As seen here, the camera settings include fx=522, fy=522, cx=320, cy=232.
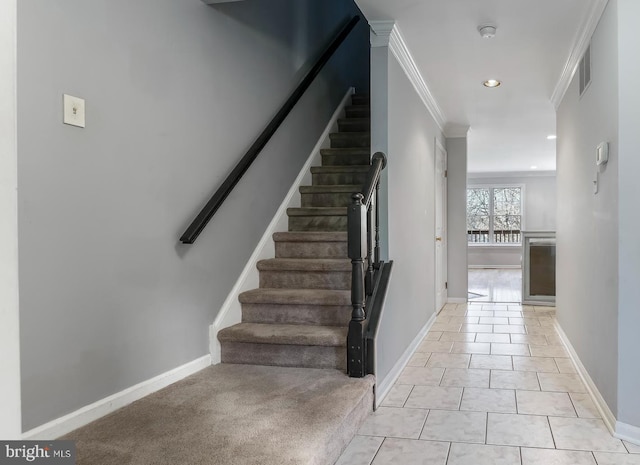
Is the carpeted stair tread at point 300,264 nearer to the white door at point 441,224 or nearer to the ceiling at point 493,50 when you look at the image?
the ceiling at point 493,50

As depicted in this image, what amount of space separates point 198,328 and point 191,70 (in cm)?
135

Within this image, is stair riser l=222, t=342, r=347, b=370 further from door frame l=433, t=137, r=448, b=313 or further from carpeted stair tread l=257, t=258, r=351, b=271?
door frame l=433, t=137, r=448, b=313

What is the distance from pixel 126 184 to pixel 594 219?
2.46 m

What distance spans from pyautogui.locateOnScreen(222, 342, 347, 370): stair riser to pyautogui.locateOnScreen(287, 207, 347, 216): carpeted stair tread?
134 cm

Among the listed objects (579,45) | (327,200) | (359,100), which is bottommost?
(327,200)

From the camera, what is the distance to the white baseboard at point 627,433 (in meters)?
2.28

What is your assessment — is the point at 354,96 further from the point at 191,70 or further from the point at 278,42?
the point at 191,70

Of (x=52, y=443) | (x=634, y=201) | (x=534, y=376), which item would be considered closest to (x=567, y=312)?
(x=534, y=376)

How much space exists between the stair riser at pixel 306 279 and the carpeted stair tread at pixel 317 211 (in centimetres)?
66

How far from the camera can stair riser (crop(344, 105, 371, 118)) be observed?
5250 millimetres

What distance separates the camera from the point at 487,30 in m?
3.12

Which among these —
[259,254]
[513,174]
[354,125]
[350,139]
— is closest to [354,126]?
[354,125]

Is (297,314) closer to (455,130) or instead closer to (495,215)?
(455,130)

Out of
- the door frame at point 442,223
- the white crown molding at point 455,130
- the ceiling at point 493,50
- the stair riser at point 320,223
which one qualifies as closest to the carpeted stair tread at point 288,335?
the stair riser at point 320,223
